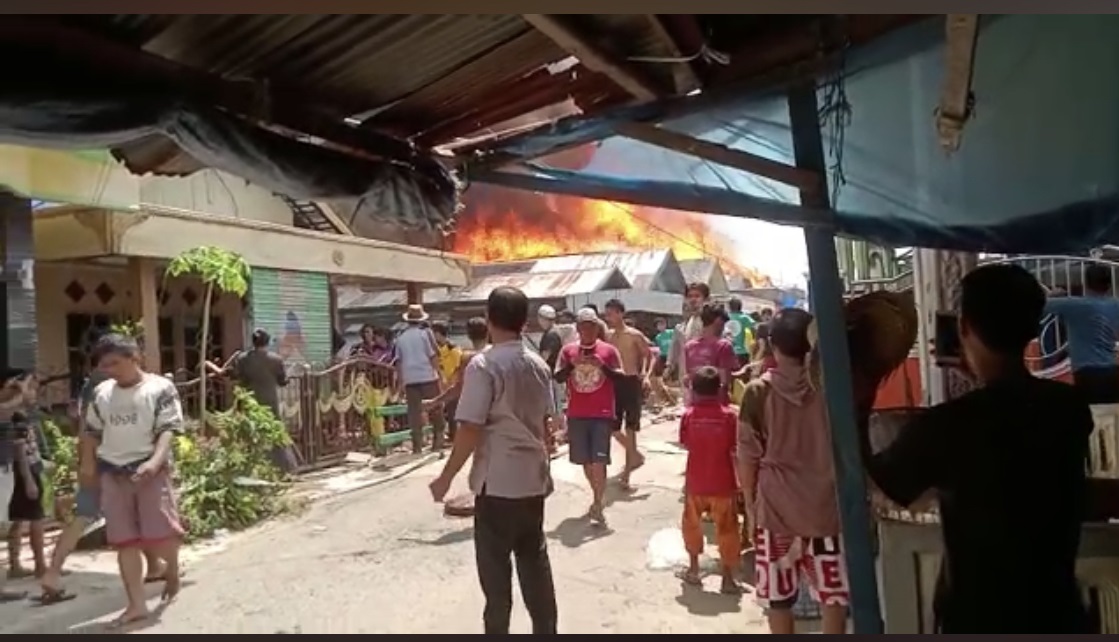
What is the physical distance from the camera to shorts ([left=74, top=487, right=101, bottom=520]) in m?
4.54

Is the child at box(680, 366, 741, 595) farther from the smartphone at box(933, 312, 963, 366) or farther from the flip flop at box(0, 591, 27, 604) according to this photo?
the flip flop at box(0, 591, 27, 604)

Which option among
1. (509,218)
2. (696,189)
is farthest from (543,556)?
(509,218)

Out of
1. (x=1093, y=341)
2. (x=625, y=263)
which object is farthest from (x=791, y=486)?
(x=625, y=263)

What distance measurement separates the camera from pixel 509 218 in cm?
2309

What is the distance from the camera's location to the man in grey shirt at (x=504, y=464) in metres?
3.18

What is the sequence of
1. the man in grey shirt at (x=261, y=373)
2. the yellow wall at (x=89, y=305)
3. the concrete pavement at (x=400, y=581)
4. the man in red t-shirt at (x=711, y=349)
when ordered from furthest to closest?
the yellow wall at (x=89, y=305)
the man in grey shirt at (x=261, y=373)
the man in red t-shirt at (x=711, y=349)
the concrete pavement at (x=400, y=581)

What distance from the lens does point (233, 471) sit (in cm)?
618

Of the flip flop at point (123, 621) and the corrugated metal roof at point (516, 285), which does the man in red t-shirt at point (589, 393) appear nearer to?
the flip flop at point (123, 621)

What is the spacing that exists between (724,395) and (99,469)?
9.41 ft

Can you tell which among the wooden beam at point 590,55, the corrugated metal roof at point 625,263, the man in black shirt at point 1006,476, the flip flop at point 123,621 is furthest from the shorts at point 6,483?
the corrugated metal roof at point 625,263

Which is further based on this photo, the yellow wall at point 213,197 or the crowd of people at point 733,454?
the yellow wall at point 213,197

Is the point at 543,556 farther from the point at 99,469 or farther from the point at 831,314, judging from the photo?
the point at 99,469

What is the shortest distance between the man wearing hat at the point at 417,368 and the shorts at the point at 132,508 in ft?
12.9

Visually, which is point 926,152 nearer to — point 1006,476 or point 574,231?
point 1006,476
